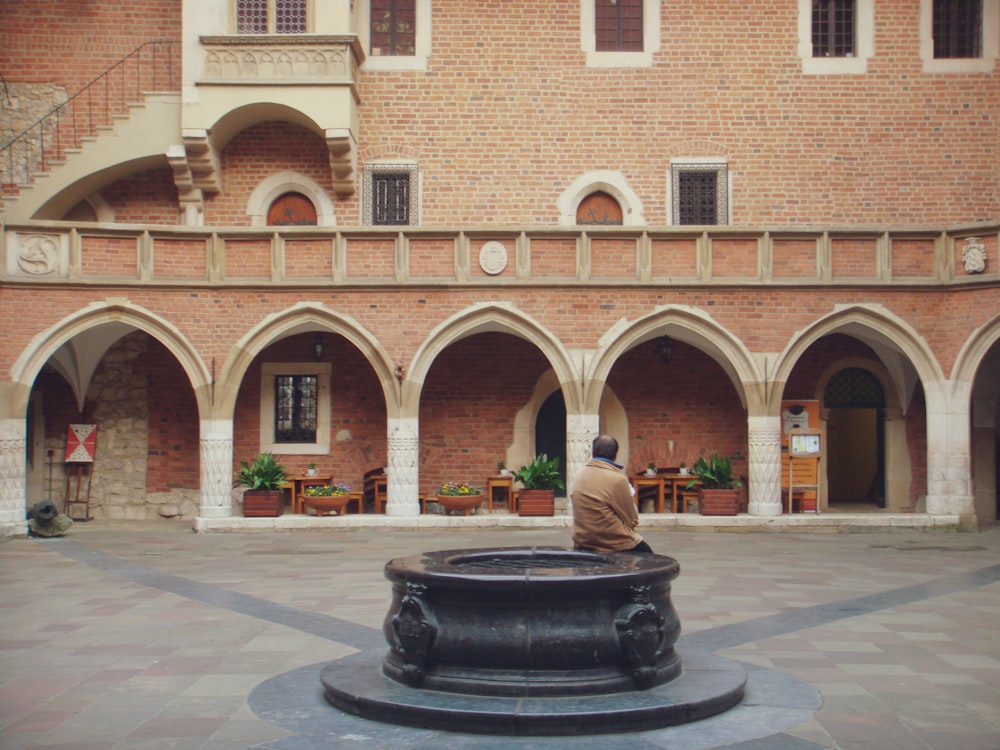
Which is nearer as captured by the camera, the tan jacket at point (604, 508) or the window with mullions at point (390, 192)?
the tan jacket at point (604, 508)

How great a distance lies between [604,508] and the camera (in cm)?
763

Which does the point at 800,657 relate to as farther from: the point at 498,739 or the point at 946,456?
the point at 946,456

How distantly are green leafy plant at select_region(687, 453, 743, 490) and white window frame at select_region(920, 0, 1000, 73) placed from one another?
28.0 ft

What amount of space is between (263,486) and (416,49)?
8495 mm

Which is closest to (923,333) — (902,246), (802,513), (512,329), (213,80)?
(902,246)

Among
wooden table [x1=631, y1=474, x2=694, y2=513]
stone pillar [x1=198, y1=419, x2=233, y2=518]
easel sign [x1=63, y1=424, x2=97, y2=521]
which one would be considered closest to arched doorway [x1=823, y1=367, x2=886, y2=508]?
wooden table [x1=631, y1=474, x2=694, y2=513]

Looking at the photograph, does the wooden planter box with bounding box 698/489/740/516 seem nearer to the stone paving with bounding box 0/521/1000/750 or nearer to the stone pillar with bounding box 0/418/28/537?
the stone paving with bounding box 0/521/1000/750

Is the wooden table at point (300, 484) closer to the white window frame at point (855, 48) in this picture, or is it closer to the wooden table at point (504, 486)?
the wooden table at point (504, 486)

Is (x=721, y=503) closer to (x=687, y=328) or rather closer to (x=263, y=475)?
(x=687, y=328)

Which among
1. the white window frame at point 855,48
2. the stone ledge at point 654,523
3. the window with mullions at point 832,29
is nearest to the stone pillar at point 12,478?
the stone ledge at point 654,523

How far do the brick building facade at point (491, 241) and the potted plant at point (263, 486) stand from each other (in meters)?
0.36

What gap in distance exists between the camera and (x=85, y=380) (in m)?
18.8

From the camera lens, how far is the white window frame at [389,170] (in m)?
Result: 20.2

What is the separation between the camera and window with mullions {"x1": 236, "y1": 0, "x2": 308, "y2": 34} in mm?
19250
